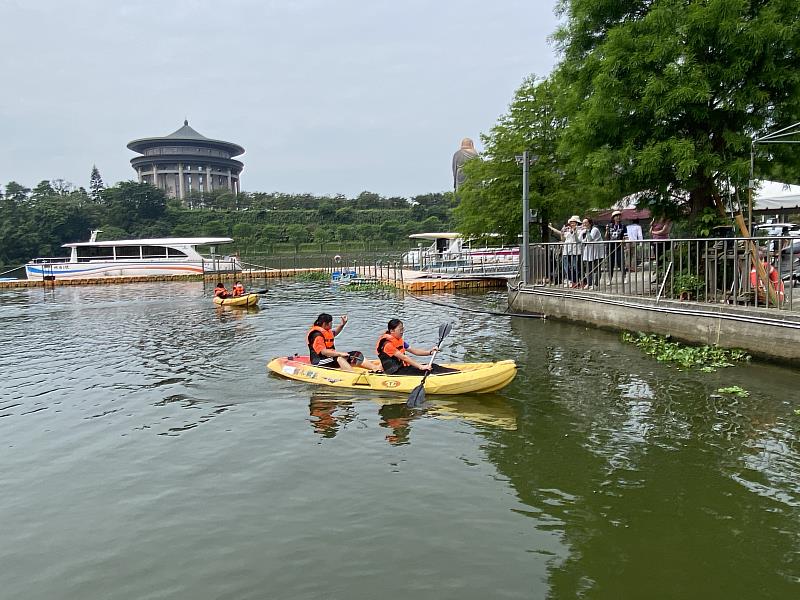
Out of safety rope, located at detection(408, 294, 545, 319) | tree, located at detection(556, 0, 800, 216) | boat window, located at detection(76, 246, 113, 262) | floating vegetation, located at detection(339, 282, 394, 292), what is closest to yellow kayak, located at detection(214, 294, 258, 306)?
safety rope, located at detection(408, 294, 545, 319)

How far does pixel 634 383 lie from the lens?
1079 centimetres

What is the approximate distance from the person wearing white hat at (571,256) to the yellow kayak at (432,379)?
7.46m

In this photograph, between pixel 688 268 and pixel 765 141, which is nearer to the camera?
pixel 765 141

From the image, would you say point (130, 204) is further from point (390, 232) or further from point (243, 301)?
point (243, 301)

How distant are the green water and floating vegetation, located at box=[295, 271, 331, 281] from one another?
27.5 metres

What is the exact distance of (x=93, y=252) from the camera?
1754 inches

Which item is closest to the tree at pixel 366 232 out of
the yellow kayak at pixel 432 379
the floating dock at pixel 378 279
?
the floating dock at pixel 378 279

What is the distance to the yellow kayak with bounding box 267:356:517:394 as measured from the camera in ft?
33.0

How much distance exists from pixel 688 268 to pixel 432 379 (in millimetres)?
6763

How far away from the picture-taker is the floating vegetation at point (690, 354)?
1148cm

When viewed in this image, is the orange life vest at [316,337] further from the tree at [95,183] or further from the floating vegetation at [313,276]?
the tree at [95,183]

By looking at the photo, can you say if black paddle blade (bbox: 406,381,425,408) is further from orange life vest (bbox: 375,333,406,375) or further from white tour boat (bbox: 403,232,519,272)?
white tour boat (bbox: 403,232,519,272)

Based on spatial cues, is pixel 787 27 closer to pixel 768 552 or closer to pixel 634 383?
pixel 634 383

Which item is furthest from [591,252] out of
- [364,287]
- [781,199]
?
[364,287]
